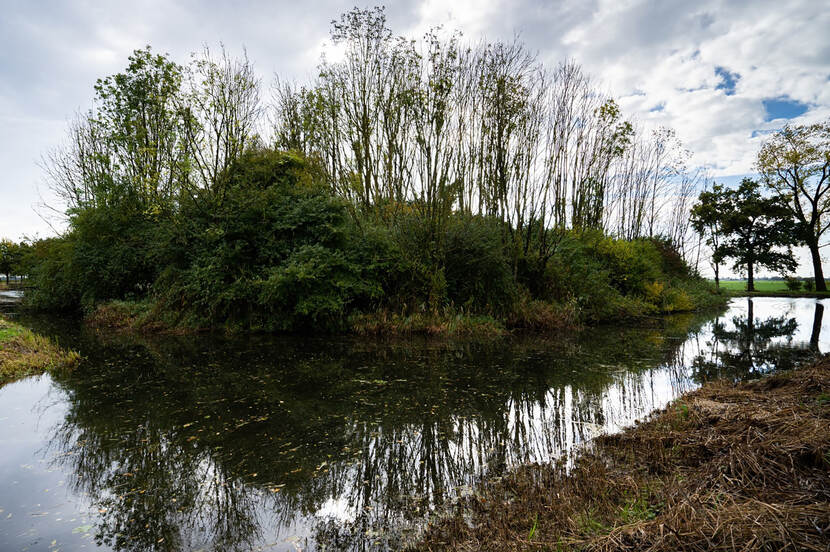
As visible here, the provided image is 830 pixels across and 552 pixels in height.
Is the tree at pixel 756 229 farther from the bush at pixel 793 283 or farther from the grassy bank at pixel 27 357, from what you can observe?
the grassy bank at pixel 27 357

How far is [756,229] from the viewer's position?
117 feet

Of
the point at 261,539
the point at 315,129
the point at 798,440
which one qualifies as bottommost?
the point at 261,539

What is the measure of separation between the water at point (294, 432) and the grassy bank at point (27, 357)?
0.50 metres

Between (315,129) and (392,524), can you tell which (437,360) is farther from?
(315,129)

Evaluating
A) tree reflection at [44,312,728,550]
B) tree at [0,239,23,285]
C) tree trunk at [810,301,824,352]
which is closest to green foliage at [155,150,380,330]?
tree reflection at [44,312,728,550]

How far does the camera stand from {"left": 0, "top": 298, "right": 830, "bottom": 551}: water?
3.29 meters

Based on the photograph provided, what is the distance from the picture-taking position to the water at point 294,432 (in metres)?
3.29

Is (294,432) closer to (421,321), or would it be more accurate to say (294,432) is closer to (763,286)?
(421,321)

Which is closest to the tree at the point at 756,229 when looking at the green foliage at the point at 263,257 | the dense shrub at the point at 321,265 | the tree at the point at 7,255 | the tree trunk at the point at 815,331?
the tree trunk at the point at 815,331

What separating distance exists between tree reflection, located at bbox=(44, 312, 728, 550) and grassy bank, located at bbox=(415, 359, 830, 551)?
0.53 meters

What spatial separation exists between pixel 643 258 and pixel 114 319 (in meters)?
23.5

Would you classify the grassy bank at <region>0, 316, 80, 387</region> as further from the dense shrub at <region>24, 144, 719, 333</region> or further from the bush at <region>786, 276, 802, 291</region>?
the bush at <region>786, 276, 802, 291</region>

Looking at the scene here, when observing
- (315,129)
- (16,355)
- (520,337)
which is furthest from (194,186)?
(520,337)

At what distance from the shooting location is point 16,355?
8805 millimetres
